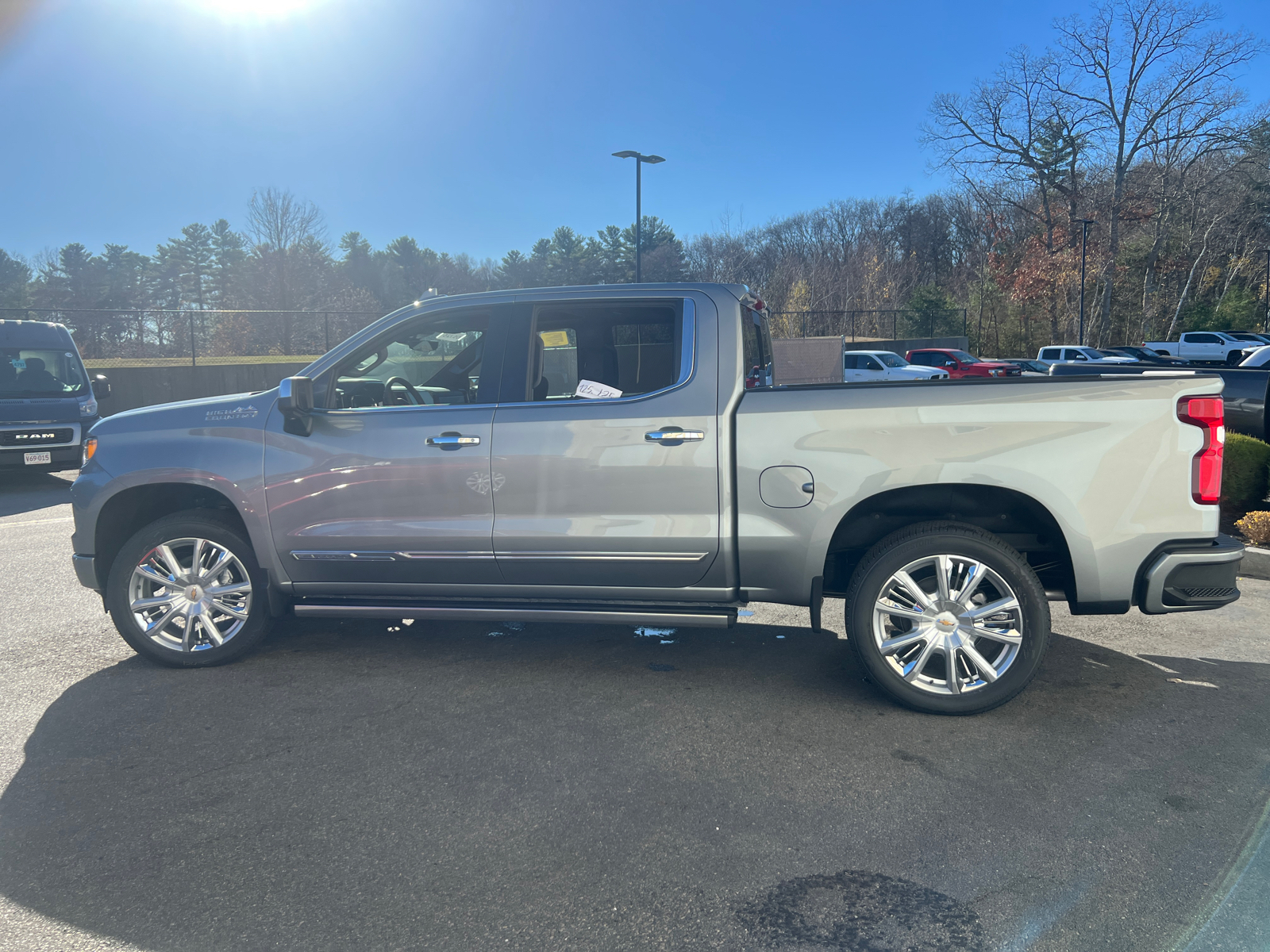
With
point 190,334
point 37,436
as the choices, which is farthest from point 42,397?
point 190,334

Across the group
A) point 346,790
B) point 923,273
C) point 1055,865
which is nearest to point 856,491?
point 1055,865

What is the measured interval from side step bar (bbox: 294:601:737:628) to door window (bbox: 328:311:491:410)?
105 cm

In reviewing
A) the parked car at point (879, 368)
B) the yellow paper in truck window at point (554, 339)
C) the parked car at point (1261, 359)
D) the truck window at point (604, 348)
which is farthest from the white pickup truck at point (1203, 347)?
the yellow paper in truck window at point (554, 339)

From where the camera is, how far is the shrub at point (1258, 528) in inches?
270

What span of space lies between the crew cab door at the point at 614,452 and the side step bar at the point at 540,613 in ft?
0.43

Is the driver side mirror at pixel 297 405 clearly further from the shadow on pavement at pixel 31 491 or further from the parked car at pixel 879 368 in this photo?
the parked car at pixel 879 368

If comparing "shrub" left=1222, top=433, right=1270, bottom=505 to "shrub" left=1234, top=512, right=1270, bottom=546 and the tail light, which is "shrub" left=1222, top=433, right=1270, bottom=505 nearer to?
"shrub" left=1234, top=512, right=1270, bottom=546

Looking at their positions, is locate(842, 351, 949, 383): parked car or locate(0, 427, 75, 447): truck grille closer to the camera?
locate(0, 427, 75, 447): truck grille

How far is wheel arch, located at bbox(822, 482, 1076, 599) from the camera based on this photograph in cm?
411

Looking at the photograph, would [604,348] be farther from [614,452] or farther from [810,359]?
[810,359]

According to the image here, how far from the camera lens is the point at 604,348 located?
4.53 meters

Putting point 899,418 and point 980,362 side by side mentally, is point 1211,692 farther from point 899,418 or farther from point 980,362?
point 980,362

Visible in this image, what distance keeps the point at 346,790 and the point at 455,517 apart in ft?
4.76

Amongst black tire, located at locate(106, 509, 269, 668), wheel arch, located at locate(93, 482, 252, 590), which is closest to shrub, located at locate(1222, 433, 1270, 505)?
black tire, located at locate(106, 509, 269, 668)
